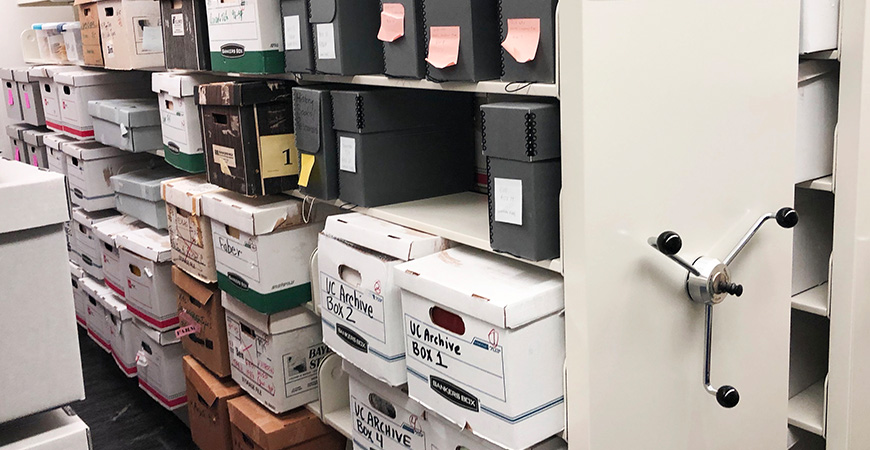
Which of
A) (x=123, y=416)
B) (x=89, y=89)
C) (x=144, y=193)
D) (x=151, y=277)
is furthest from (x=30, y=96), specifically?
(x=123, y=416)

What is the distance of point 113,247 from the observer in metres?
3.12

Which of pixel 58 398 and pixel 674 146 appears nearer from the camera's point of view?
pixel 58 398

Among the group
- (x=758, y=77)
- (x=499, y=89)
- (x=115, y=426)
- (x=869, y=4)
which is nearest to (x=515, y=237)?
(x=499, y=89)

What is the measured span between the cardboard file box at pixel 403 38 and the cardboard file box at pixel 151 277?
1487mm

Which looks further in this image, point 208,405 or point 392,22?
point 208,405

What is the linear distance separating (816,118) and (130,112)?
222 centimetres

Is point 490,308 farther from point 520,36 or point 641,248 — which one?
point 520,36

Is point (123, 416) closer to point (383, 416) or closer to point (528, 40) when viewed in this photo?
point (383, 416)

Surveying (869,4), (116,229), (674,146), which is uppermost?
(869,4)

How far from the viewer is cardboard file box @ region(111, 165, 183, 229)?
294cm

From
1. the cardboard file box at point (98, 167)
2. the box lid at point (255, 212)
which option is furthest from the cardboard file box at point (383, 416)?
the cardboard file box at point (98, 167)

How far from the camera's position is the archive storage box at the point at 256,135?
6.72 feet

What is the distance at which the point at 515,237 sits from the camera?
141 cm

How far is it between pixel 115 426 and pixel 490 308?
6.97 ft
